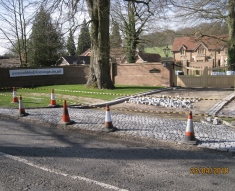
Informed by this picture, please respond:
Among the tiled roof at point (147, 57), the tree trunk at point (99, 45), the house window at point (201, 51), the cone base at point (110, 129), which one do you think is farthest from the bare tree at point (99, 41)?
the house window at point (201, 51)

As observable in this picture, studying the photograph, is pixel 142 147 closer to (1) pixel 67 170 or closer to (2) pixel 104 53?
(1) pixel 67 170

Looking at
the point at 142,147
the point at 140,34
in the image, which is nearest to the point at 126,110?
the point at 142,147

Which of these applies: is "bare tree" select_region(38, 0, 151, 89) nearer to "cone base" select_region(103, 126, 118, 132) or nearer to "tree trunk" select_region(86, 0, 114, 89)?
"tree trunk" select_region(86, 0, 114, 89)

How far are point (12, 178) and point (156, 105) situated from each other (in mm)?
8946

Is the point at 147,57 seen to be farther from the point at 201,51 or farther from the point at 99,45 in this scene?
the point at 99,45

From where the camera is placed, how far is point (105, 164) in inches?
203

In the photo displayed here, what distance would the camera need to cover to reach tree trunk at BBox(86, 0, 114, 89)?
1800 centimetres

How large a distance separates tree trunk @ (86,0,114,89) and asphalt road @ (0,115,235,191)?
1143 centimetres

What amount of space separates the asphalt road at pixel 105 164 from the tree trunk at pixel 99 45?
1143cm

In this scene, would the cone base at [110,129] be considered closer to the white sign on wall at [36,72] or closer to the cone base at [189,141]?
the cone base at [189,141]

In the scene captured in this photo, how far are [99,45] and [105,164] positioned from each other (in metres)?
13.9
